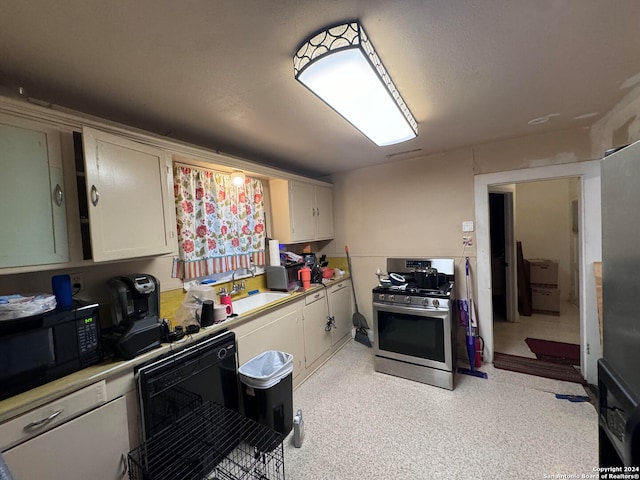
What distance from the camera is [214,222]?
2.40 metres

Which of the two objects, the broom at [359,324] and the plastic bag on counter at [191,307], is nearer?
the plastic bag on counter at [191,307]

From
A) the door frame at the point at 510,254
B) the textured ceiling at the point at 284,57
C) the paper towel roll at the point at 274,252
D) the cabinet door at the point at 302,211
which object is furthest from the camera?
the door frame at the point at 510,254

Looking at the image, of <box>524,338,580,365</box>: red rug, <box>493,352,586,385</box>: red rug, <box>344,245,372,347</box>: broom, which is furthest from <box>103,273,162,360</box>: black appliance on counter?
<box>524,338,580,365</box>: red rug

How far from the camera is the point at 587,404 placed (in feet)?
6.95

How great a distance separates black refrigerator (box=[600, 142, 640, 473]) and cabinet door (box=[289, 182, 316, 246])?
2.52 metres

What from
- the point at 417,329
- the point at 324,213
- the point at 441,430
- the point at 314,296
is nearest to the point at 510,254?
the point at 417,329

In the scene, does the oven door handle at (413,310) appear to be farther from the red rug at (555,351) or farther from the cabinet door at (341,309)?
the red rug at (555,351)

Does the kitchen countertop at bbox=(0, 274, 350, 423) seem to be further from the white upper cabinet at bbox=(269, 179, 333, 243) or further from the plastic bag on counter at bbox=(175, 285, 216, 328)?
the white upper cabinet at bbox=(269, 179, 333, 243)

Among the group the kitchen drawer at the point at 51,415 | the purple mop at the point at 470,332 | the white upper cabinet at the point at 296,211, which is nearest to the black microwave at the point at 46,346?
the kitchen drawer at the point at 51,415

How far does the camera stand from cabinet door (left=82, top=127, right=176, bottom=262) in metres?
1.40

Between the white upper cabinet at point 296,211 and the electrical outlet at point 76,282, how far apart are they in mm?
1794

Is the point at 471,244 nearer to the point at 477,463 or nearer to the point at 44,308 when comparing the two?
the point at 477,463

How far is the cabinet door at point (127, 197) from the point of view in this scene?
4.59 feet

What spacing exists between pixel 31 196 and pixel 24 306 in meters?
0.54
